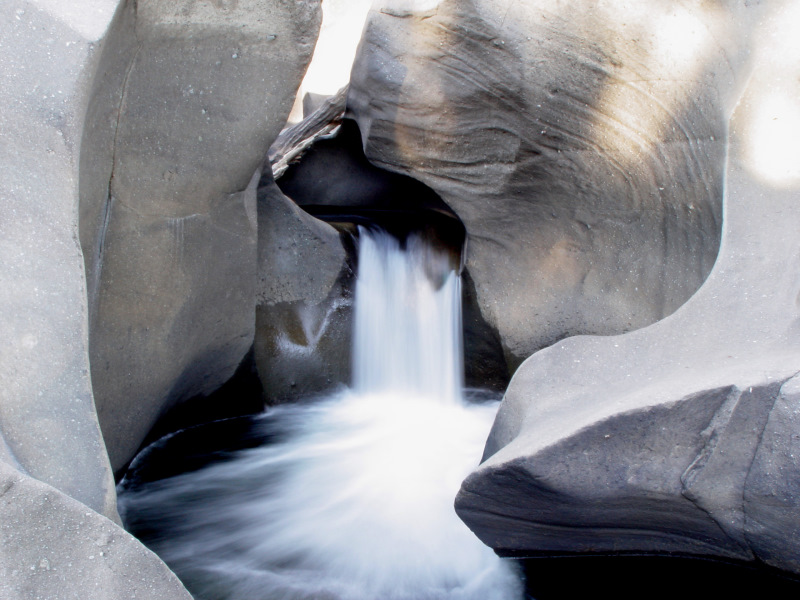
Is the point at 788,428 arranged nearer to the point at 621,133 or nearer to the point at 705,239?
the point at 705,239

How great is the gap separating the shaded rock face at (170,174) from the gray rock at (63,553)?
2.96ft

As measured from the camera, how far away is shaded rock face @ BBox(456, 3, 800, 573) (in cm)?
163

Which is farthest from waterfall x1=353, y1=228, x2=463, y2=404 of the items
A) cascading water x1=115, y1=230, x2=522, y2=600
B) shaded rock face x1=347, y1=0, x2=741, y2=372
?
shaded rock face x1=347, y1=0, x2=741, y2=372

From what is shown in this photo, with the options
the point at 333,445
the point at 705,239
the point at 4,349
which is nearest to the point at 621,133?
the point at 705,239

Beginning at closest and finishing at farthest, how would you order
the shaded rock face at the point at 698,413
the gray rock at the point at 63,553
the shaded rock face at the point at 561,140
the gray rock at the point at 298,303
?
the gray rock at the point at 63,553 < the shaded rock face at the point at 698,413 < the shaded rock face at the point at 561,140 < the gray rock at the point at 298,303

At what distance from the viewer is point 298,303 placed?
3328 millimetres

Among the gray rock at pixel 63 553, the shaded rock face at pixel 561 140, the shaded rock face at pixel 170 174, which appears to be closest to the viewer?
the gray rock at pixel 63 553

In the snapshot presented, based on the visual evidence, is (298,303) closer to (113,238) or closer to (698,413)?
(113,238)

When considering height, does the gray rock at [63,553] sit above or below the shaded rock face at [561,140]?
below

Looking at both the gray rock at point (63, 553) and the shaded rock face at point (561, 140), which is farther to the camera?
the shaded rock face at point (561, 140)

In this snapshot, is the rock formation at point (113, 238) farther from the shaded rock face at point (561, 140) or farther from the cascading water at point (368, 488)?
the shaded rock face at point (561, 140)

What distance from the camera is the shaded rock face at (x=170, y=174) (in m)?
2.13

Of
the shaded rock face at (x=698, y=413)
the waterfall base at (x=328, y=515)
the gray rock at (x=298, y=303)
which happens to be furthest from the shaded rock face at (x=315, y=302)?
the shaded rock face at (x=698, y=413)

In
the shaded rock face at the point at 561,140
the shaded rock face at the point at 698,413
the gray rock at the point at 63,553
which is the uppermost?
the shaded rock face at the point at 561,140
